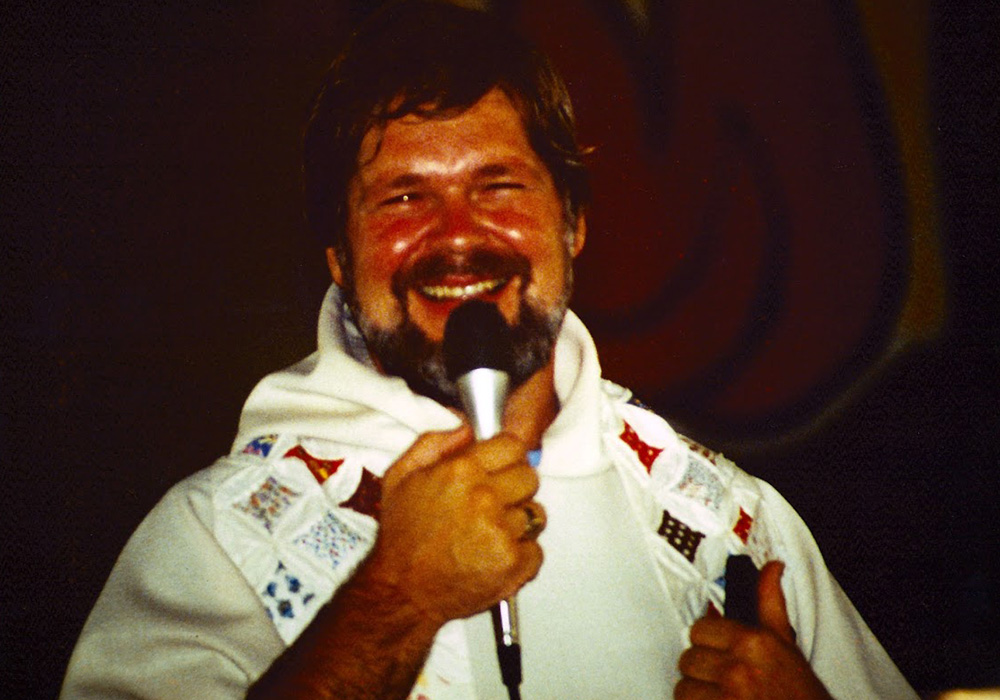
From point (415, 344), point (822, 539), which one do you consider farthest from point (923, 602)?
point (415, 344)

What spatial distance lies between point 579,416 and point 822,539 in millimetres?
492

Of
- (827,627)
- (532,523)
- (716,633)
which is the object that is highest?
(532,523)

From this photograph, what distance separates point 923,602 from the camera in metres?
1.19

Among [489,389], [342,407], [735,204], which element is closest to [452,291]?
[342,407]

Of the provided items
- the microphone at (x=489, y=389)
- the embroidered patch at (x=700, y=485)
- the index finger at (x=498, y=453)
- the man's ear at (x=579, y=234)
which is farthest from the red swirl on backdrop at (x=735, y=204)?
the index finger at (x=498, y=453)

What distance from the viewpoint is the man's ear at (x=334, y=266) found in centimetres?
117

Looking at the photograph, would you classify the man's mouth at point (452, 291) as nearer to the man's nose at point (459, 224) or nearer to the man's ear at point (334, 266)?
the man's nose at point (459, 224)

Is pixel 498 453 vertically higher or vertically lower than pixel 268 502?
higher

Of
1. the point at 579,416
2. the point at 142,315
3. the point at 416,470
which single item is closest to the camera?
the point at 416,470

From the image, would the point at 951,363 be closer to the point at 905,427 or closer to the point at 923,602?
the point at 905,427

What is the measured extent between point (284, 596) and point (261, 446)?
0.24 m

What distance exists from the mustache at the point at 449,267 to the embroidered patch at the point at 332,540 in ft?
1.17

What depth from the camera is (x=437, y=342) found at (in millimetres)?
1052

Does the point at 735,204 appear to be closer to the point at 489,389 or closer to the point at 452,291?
the point at 452,291
